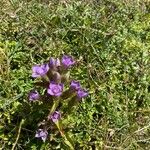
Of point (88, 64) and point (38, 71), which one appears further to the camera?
point (88, 64)

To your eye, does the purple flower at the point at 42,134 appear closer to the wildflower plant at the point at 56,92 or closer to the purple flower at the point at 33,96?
the wildflower plant at the point at 56,92

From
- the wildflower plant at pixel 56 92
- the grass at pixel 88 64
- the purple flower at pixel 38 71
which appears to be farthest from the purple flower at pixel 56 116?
the purple flower at pixel 38 71

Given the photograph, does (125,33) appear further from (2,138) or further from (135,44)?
(2,138)

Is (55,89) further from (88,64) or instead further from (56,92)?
(88,64)

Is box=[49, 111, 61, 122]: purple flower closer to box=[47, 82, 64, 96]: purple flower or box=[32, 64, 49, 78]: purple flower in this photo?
box=[47, 82, 64, 96]: purple flower

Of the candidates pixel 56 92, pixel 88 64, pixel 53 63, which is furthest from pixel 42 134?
pixel 88 64

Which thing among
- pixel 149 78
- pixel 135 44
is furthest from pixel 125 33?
pixel 149 78
